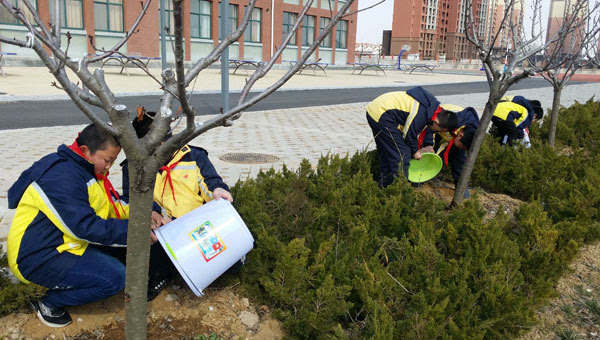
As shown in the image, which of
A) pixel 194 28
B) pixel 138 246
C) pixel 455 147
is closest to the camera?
pixel 138 246

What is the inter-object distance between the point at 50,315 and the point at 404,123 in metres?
3.48

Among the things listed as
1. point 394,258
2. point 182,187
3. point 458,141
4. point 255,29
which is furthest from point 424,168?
point 255,29

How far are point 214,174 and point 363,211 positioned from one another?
1.14 meters

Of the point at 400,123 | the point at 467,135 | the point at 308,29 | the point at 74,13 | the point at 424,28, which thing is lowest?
the point at 467,135

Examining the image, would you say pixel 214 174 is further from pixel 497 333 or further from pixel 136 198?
pixel 497 333

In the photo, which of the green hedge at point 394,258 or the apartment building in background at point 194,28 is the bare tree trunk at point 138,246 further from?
the apartment building in background at point 194,28

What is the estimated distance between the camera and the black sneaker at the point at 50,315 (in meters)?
2.59

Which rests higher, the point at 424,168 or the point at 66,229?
the point at 66,229

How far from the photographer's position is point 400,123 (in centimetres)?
493

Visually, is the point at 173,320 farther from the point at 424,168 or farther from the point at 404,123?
the point at 424,168

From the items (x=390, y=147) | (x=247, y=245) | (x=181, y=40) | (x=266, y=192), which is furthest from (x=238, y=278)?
(x=390, y=147)

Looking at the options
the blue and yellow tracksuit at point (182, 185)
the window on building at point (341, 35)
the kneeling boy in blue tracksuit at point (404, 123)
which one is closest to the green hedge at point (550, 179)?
the kneeling boy in blue tracksuit at point (404, 123)

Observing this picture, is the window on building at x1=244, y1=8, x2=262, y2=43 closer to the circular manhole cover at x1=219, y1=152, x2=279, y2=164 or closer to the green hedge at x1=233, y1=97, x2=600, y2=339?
the circular manhole cover at x1=219, y1=152, x2=279, y2=164

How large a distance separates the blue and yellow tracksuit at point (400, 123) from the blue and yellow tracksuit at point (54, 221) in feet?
9.67
